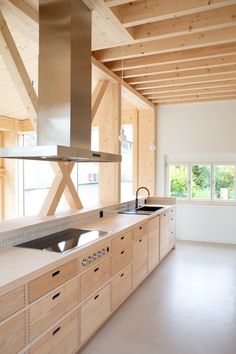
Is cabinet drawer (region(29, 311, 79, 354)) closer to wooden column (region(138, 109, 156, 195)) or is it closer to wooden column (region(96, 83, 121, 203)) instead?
wooden column (region(96, 83, 121, 203))

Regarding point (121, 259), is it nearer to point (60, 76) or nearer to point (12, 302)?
point (12, 302)

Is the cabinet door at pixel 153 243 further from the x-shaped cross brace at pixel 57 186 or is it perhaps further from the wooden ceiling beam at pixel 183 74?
the wooden ceiling beam at pixel 183 74

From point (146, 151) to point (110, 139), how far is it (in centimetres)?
208

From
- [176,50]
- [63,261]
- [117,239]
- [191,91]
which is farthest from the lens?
[191,91]

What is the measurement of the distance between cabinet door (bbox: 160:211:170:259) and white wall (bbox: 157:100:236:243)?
1.44 meters

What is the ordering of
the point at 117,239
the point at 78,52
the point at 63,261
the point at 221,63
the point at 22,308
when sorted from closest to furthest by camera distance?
the point at 22,308, the point at 63,261, the point at 78,52, the point at 117,239, the point at 221,63

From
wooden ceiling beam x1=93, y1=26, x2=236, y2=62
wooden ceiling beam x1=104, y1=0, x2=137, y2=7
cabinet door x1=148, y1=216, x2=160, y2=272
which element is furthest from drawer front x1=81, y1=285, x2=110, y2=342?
wooden ceiling beam x1=93, y1=26, x2=236, y2=62

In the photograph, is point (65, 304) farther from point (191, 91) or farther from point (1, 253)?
point (191, 91)

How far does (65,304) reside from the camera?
214 cm

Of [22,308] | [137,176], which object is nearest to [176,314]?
[22,308]

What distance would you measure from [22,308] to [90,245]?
2.75 feet

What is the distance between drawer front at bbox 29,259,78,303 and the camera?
72.1 inches

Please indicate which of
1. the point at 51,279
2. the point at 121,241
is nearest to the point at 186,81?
the point at 121,241

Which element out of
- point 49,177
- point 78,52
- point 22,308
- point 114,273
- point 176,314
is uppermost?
point 78,52
